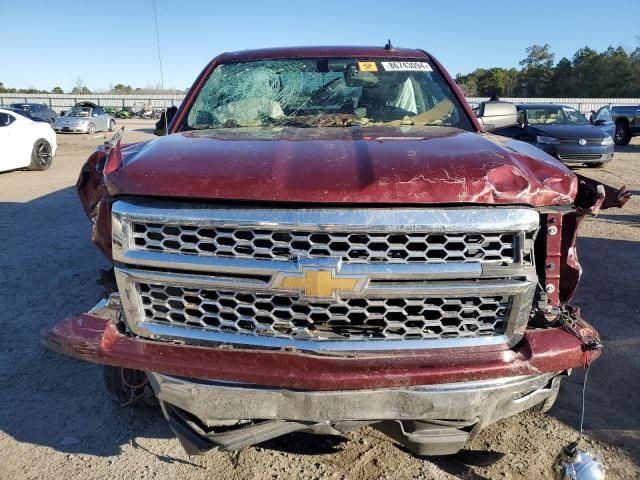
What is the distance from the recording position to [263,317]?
79.4 inches

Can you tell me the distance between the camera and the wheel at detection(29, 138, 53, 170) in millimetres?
12413

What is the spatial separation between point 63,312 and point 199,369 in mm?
2785

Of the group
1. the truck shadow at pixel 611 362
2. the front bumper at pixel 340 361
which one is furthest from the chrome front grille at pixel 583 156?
the front bumper at pixel 340 361

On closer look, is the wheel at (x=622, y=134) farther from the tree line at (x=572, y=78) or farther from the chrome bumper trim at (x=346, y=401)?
the tree line at (x=572, y=78)

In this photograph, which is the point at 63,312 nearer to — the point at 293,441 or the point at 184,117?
the point at 184,117

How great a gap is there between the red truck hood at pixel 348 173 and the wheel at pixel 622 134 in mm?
21294

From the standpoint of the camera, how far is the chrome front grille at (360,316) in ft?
6.42

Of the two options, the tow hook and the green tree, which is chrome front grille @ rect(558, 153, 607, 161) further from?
the green tree

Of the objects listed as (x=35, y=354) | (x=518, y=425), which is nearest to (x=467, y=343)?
(x=518, y=425)

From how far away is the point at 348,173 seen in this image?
6.39ft

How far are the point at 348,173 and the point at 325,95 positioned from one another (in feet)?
5.87

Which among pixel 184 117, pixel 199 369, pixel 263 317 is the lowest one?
pixel 199 369

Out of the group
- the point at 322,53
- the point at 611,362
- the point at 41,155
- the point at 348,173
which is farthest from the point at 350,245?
the point at 41,155

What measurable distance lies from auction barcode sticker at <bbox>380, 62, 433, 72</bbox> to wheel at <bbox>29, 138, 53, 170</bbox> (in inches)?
446
